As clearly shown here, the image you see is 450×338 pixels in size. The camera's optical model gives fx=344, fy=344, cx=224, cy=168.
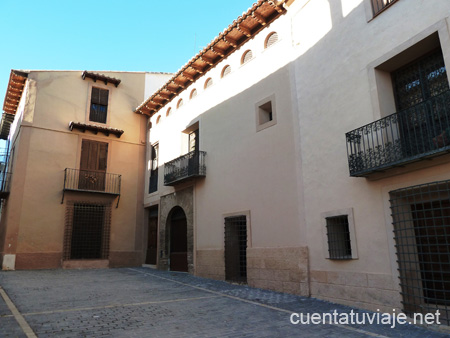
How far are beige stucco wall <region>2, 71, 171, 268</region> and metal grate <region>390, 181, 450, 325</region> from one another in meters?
12.2

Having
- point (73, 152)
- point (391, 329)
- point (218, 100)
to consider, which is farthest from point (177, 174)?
point (391, 329)

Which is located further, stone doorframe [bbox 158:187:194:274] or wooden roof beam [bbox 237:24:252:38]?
stone doorframe [bbox 158:187:194:274]

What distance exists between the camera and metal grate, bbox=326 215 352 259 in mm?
7548

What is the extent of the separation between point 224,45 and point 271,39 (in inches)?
78.1

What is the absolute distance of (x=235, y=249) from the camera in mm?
10727

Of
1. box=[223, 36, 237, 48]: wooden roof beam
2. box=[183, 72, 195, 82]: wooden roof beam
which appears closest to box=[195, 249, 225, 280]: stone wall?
box=[183, 72, 195, 82]: wooden roof beam

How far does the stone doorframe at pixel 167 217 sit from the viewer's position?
12297mm

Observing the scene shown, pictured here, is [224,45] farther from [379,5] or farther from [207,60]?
[379,5]

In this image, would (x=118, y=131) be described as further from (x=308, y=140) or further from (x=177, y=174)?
(x=308, y=140)

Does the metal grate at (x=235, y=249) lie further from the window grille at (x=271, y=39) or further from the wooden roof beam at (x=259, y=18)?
the wooden roof beam at (x=259, y=18)

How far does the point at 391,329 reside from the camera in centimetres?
538

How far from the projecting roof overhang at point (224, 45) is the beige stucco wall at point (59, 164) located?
2.37 metres

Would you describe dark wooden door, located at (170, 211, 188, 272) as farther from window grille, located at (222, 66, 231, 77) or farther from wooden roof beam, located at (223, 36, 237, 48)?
wooden roof beam, located at (223, 36, 237, 48)

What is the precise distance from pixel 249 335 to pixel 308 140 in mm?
4979
